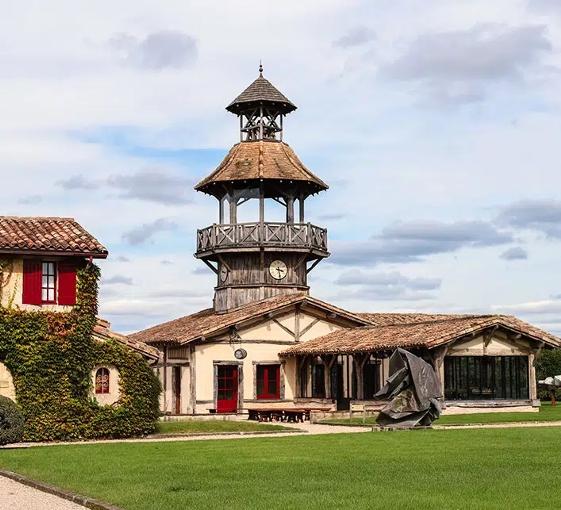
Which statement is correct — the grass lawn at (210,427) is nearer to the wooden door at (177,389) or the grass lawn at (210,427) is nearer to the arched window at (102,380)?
the arched window at (102,380)

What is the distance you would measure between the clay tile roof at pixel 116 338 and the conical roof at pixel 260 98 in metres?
16.2

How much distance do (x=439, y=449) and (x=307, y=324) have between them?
861 inches

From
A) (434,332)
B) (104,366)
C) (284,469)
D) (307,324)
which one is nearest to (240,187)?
(307,324)

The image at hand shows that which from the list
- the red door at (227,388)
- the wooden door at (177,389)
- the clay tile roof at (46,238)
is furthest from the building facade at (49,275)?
the wooden door at (177,389)

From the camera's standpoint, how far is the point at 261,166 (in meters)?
44.8

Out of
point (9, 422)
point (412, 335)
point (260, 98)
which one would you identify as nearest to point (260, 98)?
point (260, 98)

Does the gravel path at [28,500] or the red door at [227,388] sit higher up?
the red door at [227,388]

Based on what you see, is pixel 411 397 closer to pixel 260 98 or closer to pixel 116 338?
pixel 116 338

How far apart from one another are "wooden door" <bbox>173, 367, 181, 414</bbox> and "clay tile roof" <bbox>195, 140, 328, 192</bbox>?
812 centimetres

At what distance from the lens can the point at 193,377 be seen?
40750mm

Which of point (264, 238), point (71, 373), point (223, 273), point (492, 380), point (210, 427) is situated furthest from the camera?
point (223, 273)

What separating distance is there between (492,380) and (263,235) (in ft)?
34.6

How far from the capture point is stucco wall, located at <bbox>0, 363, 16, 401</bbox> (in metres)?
30.1

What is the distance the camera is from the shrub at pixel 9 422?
24.8m
